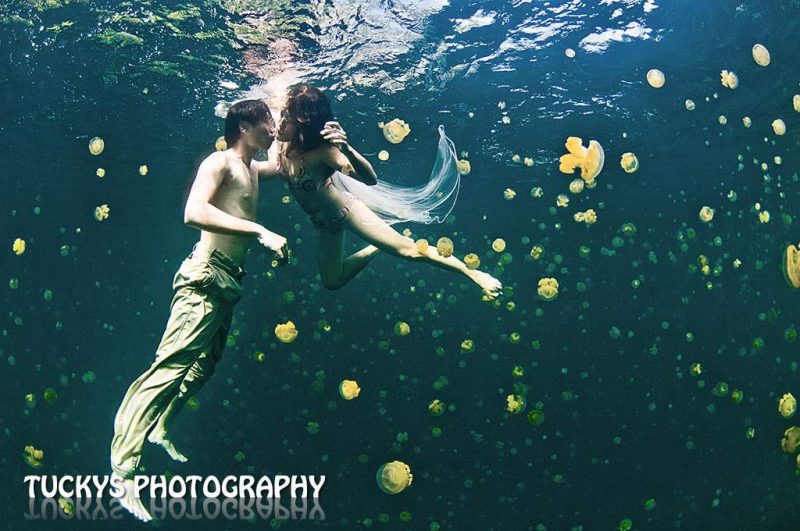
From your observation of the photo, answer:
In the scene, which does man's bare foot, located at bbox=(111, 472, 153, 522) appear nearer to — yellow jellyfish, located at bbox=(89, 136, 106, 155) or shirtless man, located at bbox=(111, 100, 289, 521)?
shirtless man, located at bbox=(111, 100, 289, 521)

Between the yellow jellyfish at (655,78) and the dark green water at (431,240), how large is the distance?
10 cm

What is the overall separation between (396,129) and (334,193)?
433 cm

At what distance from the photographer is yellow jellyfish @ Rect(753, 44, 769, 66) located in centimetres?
863

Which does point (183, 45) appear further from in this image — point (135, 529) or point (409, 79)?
point (135, 529)

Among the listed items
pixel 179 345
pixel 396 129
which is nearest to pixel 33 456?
pixel 179 345

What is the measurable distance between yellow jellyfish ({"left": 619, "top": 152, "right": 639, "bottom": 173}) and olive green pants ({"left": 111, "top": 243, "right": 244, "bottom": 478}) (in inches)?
328

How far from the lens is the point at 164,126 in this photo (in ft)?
30.5

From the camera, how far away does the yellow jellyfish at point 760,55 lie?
8.63m

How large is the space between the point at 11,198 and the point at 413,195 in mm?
9863

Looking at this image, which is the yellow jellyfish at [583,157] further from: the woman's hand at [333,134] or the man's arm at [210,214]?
Answer: the man's arm at [210,214]

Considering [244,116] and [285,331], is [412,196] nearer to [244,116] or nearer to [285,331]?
[285,331]

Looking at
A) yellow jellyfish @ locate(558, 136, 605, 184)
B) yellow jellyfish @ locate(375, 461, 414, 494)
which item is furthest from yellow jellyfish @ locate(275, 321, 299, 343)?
yellow jellyfish @ locate(558, 136, 605, 184)

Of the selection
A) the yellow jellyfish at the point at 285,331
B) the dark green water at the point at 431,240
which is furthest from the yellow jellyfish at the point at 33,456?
the yellow jellyfish at the point at 285,331

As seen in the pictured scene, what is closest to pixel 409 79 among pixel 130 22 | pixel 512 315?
pixel 130 22
